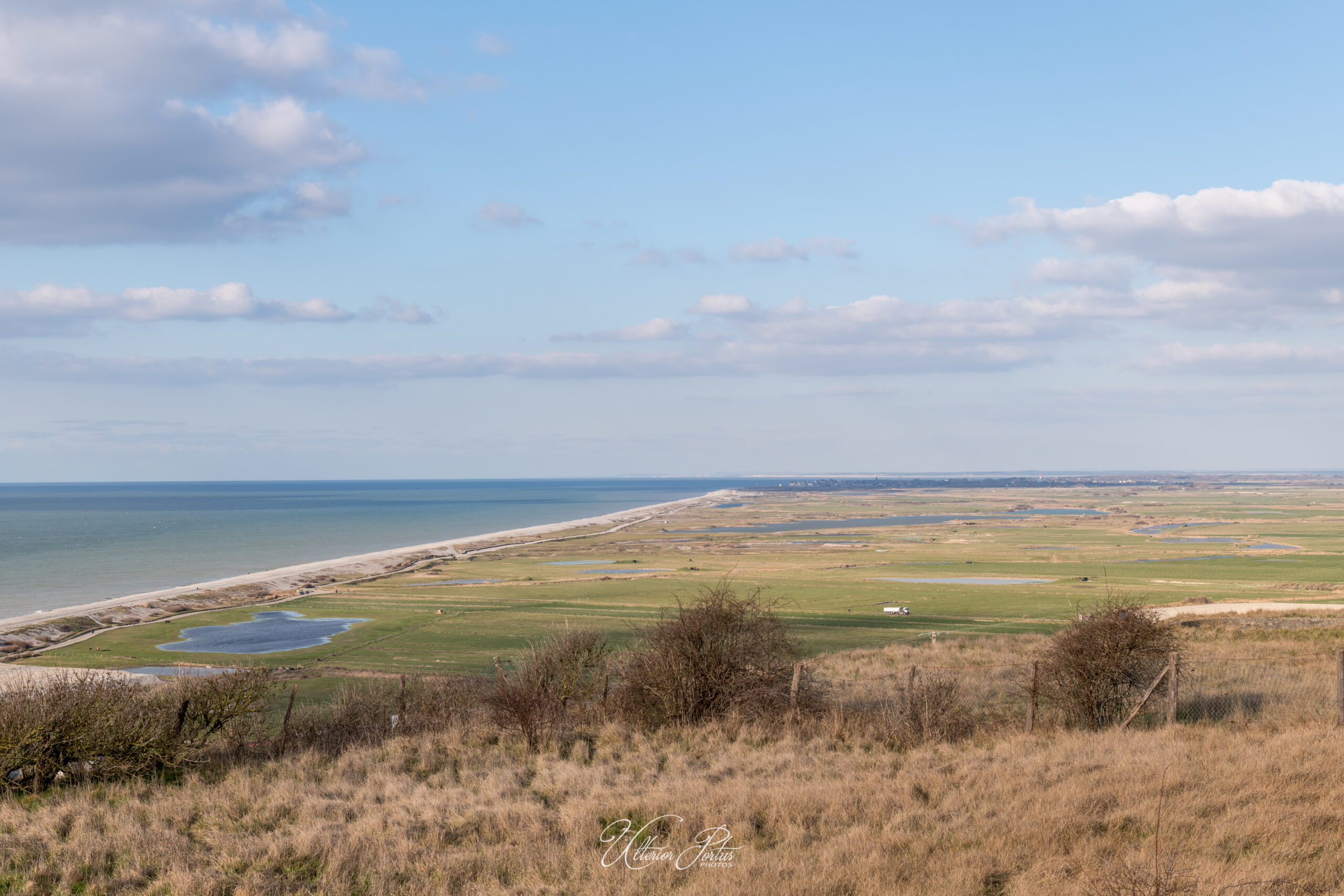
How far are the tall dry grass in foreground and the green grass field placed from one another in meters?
24.7

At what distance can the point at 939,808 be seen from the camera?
11531mm

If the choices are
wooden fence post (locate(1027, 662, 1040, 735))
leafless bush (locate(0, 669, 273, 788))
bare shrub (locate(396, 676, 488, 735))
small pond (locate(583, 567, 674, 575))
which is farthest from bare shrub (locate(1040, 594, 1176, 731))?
small pond (locate(583, 567, 674, 575))

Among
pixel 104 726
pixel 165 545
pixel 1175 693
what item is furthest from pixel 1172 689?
pixel 165 545

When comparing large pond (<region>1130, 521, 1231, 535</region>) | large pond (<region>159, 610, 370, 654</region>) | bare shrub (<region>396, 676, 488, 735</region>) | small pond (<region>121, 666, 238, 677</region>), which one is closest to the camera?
bare shrub (<region>396, 676, 488, 735</region>)

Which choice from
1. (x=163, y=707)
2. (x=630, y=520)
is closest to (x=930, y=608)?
(x=163, y=707)

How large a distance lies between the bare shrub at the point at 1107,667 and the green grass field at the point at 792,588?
70.3ft

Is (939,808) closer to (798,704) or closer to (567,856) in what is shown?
(567,856)

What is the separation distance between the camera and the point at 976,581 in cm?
7344

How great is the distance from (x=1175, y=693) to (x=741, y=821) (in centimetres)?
1007

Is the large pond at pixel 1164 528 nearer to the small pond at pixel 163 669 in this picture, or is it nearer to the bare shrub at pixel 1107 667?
the bare shrub at pixel 1107 667

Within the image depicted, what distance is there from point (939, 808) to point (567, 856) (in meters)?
4.85

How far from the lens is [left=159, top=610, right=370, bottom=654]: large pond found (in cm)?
4762

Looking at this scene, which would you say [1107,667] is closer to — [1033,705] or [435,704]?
[1033,705]

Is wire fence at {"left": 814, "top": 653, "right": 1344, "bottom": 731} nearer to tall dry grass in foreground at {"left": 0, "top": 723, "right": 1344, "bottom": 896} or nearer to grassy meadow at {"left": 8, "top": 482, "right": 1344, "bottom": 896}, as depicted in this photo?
grassy meadow at {"left": 8, "top": 482, "right": 1344, "bottom": 896}
